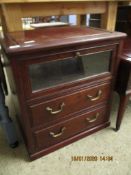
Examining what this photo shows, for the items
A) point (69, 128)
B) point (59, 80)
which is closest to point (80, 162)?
point (69, 128)

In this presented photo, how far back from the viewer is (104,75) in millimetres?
1058

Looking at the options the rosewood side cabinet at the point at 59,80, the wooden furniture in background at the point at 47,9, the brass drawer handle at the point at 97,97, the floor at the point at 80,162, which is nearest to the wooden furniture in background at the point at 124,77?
the rosewood side cabinet at the point at 59,80

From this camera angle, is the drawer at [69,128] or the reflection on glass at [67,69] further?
the drawer at [69,128]

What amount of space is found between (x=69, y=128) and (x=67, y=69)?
17.4 inches

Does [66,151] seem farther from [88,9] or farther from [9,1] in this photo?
[88,9]

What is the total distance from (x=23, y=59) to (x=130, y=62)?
0.66m

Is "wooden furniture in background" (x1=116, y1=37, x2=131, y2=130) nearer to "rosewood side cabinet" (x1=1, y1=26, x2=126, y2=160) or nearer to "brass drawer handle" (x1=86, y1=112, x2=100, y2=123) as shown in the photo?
"rosewood side cabinet" (x1=1, y1=26, x2=126, y2=160)

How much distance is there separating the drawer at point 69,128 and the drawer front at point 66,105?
0.24 feet

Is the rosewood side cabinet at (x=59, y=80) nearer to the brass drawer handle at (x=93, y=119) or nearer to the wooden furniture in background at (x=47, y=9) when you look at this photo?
the brass drawer handle at (x=93, y=119)

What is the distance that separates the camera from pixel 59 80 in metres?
0.93

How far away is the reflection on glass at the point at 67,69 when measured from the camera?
33.8 inches

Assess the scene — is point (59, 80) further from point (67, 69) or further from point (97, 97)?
point (97, 97)

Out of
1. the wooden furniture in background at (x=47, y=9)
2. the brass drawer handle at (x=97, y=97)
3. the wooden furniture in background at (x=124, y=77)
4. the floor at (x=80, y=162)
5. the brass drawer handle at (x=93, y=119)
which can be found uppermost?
the wooden furniture in background at (x=47, y=9)

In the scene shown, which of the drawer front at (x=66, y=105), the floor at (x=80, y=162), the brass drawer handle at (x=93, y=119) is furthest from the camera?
the brass drawer handle at (x=93, y=119)
